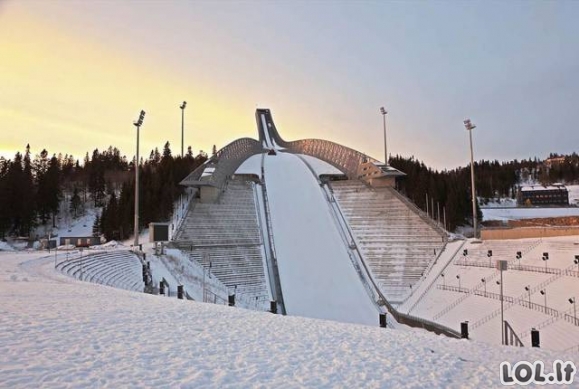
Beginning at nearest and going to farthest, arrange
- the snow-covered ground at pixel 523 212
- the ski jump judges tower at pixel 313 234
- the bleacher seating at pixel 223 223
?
the ski jump judges tower at pixel 313 234 → the bleacher seating at pixel 223 223 → the snow-covered ground at pixel 523 212

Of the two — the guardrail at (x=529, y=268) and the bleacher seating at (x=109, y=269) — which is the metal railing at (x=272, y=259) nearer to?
the bleacher seating at (x=109, y=269)

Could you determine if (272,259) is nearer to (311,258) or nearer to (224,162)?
(311,258)

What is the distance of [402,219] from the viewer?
34875 mm

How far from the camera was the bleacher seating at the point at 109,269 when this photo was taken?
1648 cm

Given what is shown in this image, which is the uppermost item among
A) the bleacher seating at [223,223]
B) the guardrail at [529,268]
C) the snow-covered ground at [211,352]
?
the bleacher seating at [223,223]

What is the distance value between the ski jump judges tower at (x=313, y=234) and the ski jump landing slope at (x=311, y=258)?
73 millimetres

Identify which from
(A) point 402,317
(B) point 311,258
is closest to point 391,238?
(B) point 311,258

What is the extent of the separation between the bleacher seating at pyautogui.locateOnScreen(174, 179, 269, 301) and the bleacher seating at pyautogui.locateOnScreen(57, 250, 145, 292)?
21.0 ft

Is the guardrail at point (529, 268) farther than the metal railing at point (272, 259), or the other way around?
the metal railing at point (272, 259)

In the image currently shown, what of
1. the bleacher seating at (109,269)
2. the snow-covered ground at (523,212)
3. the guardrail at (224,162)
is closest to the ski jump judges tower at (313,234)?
the guardrail at (224,162)

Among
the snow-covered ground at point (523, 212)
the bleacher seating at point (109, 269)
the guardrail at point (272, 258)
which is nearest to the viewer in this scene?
the bleacher seating at point (109, 269)

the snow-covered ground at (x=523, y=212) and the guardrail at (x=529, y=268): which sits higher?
the snow-covered ground at (x=523, y=212)

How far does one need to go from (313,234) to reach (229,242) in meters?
7.45

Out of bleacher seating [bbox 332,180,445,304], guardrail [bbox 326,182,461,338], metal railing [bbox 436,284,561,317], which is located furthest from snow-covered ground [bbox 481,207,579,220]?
metal railing [bbox 436,284,561,317]
